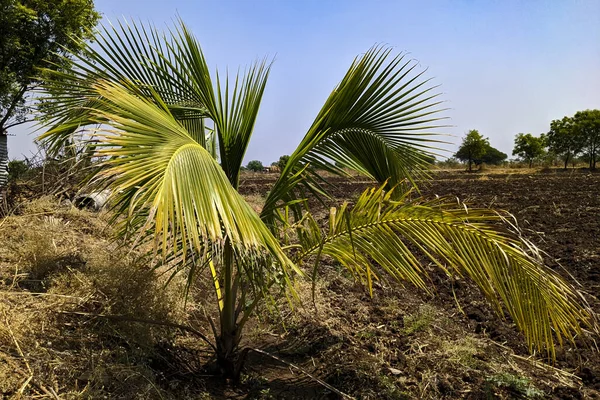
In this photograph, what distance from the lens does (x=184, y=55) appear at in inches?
121

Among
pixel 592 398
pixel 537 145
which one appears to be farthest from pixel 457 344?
pixel 537 145

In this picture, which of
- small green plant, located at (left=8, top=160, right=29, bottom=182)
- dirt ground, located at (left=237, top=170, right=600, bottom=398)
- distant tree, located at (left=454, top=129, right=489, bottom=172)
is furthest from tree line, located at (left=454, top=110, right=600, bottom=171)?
small green plant, located at (left=8, top=160, right=29, bottom=182)

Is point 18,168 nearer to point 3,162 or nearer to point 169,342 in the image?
point 3,162

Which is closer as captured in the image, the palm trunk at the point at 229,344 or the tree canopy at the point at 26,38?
the palm trunk at the point at 229,344

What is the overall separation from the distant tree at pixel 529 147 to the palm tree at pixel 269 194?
36905 mm

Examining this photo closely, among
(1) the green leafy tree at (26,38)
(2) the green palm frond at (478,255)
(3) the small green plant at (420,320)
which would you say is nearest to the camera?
(2) the green palm frond at (478,255)

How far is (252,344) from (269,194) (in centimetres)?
138

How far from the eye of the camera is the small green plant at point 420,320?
3811mm

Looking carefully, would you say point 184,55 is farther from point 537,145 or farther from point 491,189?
point 537,145

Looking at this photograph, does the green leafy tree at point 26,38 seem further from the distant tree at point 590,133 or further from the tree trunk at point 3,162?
the distant tree at point 590,133

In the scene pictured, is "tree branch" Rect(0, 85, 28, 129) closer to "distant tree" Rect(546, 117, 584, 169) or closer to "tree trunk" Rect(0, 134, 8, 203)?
"tree trunk" Rect(0, 134, 8, 203)

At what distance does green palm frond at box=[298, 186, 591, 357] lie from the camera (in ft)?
7.82

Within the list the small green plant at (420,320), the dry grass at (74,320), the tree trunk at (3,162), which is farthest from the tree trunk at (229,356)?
the tree trunk at (3,162)

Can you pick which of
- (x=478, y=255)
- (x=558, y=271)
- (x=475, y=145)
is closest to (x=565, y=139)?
(x=475, y=145)
